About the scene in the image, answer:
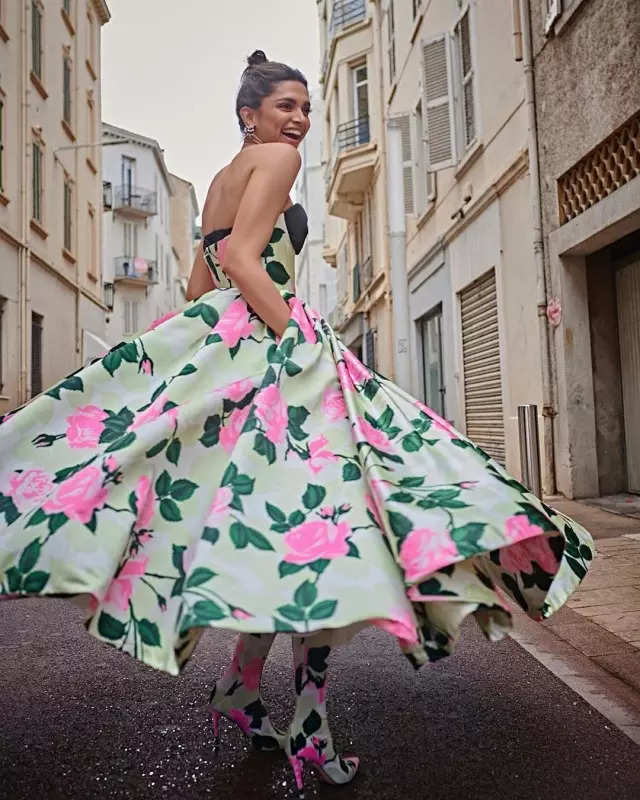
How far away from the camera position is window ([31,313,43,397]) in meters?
15.6

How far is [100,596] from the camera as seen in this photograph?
5.40 feet

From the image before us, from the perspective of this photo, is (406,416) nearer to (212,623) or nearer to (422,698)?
(212,623)

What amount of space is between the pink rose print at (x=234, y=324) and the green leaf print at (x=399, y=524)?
27.5 inches

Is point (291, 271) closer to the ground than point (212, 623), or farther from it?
farther from it

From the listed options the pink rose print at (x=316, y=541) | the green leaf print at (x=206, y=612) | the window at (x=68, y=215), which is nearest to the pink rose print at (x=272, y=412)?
the pink rose print at (x=316, y=541)

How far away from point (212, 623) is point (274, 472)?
438mm

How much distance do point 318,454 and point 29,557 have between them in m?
0.67

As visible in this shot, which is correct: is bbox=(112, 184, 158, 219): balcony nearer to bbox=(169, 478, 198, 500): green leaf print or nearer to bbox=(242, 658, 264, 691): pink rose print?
bbox=(242, 658, 264, 691): pink rose print

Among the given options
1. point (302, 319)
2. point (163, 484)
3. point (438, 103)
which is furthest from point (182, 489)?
point (438, 103)

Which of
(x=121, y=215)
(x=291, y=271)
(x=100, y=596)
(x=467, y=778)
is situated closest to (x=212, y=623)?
(x=100, y=596)

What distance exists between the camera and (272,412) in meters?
1.95

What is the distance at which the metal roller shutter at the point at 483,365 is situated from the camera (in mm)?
10953

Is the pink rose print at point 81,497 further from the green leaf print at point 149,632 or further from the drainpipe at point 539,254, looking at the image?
the drainpipe at point 539,254

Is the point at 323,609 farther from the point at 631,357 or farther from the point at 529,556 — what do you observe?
the point at 631,357
